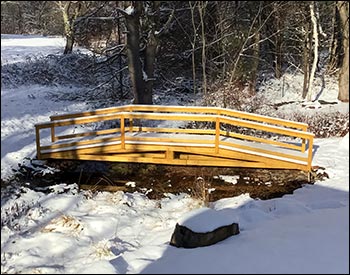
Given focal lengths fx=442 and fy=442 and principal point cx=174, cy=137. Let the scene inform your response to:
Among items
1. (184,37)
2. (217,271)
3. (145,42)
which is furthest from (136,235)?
(184,37)

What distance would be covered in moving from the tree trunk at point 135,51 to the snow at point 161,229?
3960 millimetres

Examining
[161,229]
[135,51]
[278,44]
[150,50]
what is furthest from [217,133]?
[278,44]

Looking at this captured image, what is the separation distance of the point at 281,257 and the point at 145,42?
30.1 ft

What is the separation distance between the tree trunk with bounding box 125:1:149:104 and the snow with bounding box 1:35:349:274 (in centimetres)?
396

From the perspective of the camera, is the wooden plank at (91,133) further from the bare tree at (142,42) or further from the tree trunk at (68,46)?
the tree trunk at (68,46)

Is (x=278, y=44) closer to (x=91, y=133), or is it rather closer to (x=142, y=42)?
(x=142, y=42)

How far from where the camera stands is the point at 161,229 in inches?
235

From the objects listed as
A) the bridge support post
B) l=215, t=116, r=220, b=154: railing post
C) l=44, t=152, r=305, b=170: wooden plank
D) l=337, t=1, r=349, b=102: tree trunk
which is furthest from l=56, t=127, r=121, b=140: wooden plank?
l=337, t=1, r=349, b=102: tree trunk

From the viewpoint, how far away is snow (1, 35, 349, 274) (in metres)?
3.91

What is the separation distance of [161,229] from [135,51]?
6.27 m

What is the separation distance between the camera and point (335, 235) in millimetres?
4055

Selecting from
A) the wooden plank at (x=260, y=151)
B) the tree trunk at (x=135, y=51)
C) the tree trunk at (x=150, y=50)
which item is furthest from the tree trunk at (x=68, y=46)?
the wooden plank at (x=260, y=151)

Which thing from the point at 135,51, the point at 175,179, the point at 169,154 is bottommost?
the point at 175,179

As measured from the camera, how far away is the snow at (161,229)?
3.91 m
